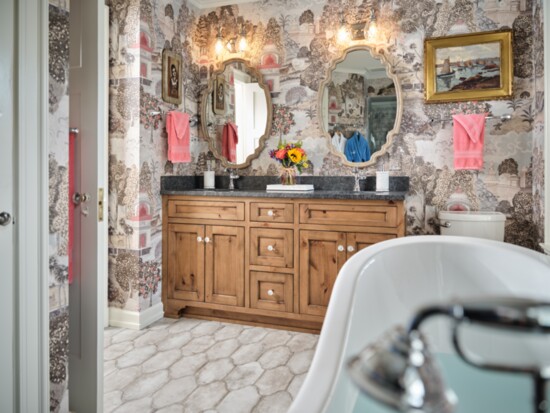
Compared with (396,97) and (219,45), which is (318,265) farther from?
(219,45)

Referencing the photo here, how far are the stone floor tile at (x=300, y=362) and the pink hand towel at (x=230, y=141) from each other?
185cm

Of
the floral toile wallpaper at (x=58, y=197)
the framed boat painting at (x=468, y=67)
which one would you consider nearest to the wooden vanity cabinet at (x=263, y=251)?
the framed boat painting at (x=468, y=67)

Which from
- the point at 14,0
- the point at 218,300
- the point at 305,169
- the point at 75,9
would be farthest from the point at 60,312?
the point at 305,169

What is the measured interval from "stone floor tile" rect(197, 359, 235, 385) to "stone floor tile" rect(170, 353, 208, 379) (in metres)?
0.04

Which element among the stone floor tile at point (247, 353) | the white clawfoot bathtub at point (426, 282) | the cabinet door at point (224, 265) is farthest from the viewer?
the cabinet door at point (224, 265)

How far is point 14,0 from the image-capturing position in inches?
60.2

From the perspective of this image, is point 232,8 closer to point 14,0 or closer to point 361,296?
point 14,0

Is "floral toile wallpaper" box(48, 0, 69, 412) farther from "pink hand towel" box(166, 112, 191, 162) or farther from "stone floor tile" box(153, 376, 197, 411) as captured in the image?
"pink hand towel" box(166, 112, 191, 162)

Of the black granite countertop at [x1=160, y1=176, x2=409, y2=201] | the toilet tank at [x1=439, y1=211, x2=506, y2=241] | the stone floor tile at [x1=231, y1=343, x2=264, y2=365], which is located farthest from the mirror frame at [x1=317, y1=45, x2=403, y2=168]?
the stone floor tile at [x1=231, y1=343, x2=264, y2=365]

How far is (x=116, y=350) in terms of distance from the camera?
2738mm

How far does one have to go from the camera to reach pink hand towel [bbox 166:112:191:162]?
346cm

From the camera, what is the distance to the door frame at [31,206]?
1546 millimetres

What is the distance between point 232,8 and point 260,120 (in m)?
1.05

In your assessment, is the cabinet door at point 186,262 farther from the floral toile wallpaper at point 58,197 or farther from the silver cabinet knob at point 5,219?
the silver cabinet knob at point 5,219
